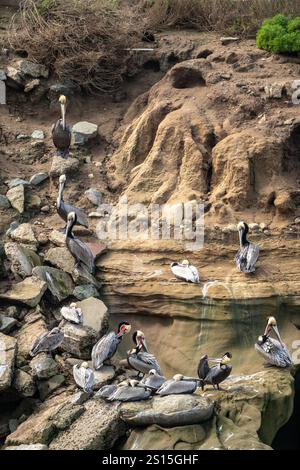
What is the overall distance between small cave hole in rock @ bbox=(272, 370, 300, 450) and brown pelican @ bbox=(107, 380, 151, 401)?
3.20 m

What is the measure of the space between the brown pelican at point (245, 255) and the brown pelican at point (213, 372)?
1800 millimetres

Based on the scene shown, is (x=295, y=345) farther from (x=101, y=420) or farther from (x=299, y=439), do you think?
(x=101, y=420)

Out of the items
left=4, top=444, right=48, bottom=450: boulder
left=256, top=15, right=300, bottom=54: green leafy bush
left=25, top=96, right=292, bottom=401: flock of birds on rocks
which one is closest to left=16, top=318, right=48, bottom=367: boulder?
left=25, top=96, right=292, bottom=401: flock of birds on rocks

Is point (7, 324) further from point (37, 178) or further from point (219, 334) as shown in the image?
point (37, 178)

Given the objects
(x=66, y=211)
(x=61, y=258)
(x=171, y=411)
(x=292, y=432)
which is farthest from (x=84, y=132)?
(x=171, y=411)

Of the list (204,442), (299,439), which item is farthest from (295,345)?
(204,442)

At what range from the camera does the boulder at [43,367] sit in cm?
1230

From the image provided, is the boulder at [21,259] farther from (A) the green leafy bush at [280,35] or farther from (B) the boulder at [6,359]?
(A) the green leafy bush at [280,35]

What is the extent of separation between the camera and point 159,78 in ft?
57.3

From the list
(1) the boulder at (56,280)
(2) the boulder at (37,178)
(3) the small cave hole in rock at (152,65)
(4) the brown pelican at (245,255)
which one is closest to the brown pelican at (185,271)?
(4) the brown pelican at (245,255)

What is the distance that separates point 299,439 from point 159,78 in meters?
6.66

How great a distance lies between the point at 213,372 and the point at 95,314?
1924 millimetres

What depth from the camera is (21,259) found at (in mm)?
13672
